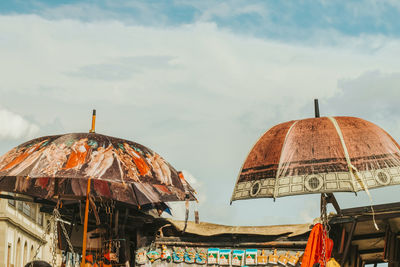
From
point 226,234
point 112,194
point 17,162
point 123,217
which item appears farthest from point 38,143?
point 226,234

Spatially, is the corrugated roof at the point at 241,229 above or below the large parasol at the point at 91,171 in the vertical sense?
below

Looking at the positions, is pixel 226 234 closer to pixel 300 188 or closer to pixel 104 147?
pixel 104 147

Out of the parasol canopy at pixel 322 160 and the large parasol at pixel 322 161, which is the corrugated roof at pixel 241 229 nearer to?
the large parasol at pixel 322 161

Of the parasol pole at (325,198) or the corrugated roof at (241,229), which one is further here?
the corrugated roof at (241,229)

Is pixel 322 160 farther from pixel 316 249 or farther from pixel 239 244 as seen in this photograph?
pixel 239 244

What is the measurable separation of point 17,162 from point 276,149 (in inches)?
165

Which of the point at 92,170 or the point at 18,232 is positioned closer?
the point at 92,170

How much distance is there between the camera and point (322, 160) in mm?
8477

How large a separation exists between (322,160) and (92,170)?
3.58 metres

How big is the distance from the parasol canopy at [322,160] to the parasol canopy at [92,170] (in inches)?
73.6

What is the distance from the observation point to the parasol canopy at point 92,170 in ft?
32.9

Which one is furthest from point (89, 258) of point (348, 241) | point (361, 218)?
point (361, 218)

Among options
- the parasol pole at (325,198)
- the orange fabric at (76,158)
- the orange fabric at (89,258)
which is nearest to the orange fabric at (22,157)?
the orange fabric at (76,158)

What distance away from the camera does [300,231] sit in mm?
11102
